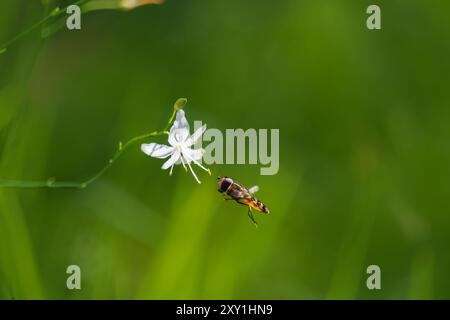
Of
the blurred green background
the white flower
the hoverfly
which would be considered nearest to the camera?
the white flower

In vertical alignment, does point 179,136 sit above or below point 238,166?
below

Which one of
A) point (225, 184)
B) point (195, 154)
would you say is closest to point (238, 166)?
point (225, 184)

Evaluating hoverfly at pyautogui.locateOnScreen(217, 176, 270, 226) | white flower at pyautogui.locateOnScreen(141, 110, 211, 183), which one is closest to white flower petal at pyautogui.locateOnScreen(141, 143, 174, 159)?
white flower at pyautogui.locateOnScreen(141, 110, 211, 183)

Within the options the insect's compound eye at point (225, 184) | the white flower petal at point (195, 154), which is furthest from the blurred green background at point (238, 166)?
the white flower petal at point (195, 154)

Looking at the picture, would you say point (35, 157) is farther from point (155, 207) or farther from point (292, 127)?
point (292, 127)

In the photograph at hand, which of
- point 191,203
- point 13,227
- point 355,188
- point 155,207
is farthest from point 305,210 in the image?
point 13,227

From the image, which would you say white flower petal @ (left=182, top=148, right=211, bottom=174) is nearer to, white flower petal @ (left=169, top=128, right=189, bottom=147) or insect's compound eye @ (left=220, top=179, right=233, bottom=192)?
white flower petal @ (left=169, top=128, right=189, bottom=147)

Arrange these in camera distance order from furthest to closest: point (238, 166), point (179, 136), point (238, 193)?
point (238, 166) → point (238, 193) → point (179, 136)

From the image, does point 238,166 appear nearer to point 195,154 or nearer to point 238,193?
point 238,193
